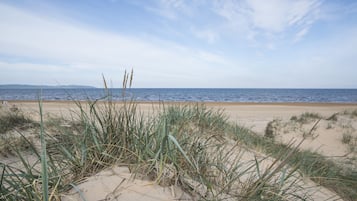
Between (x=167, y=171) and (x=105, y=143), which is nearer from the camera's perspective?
A: (x=167, y=171)

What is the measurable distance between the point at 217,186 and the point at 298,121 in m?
7.71

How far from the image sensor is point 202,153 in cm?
211

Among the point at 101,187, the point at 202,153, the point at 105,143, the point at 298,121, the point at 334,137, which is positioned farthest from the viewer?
the point at 298,121

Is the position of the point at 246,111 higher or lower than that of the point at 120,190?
lower

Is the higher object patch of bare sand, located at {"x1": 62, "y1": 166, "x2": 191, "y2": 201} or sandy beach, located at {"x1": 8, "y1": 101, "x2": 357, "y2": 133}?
patch of bare sand, located at {"x1": 62, "y1": 166, "x2": 191, "y2": 201}

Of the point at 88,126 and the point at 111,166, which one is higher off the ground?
the point at 88,126

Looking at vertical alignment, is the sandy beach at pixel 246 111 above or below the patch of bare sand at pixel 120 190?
below

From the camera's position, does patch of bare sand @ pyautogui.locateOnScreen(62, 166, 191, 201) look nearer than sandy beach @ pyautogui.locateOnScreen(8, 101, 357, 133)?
Yes

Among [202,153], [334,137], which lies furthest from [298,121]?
[202,153]

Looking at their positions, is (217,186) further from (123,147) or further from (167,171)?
(123,147)

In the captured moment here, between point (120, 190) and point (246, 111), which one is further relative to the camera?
A: point (246, 111)

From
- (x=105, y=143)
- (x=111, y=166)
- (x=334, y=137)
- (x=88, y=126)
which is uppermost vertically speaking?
(x=88, y=126)

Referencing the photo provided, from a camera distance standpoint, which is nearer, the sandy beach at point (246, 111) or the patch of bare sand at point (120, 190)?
the patch of bare sand at point (120, 190)

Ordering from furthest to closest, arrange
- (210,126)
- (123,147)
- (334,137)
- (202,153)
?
(334,137) → (210,126) → (202,153) → (123,147)
